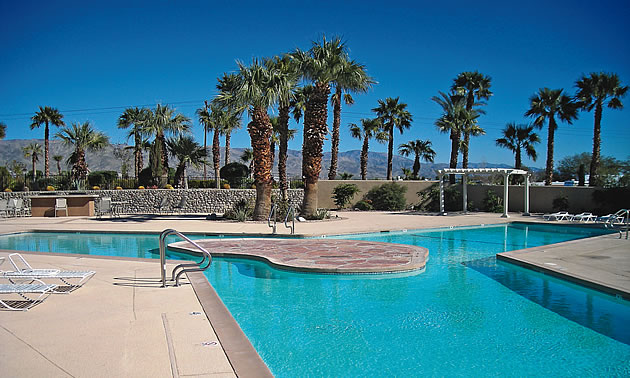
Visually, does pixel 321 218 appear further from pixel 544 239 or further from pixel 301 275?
pixel 301 275

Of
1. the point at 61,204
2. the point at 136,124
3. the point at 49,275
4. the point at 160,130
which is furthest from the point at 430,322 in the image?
the point at 136,124

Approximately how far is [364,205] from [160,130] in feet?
44.1

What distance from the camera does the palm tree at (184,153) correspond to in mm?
29812

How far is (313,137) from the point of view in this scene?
64.4 feet

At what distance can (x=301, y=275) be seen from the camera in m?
9.13

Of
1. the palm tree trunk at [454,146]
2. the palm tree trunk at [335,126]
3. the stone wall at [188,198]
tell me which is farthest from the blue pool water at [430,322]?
the palm tree trunk at [454,146]

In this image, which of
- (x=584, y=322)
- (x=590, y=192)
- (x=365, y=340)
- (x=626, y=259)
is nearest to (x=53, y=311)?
(x=365, y=340)

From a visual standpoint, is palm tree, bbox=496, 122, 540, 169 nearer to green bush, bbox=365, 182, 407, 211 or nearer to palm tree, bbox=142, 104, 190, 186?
green bush, bbox=365, 182, 407, 211

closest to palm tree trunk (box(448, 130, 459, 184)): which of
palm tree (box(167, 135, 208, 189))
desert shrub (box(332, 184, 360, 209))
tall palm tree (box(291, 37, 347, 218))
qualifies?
desert shrub (box(332, 184, 360, 209))

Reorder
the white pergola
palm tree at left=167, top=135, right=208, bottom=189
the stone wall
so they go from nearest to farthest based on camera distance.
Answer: the white pergola → the stone wall → palm tree at left=167, top=135, right=208, bottom=189

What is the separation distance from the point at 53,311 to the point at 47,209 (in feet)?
65.6

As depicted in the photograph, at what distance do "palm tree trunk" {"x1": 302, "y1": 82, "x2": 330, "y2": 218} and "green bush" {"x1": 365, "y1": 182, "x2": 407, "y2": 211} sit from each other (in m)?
8.58

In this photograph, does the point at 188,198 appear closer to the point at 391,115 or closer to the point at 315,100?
the point at 315,100

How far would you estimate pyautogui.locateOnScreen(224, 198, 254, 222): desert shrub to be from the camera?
1917cm
